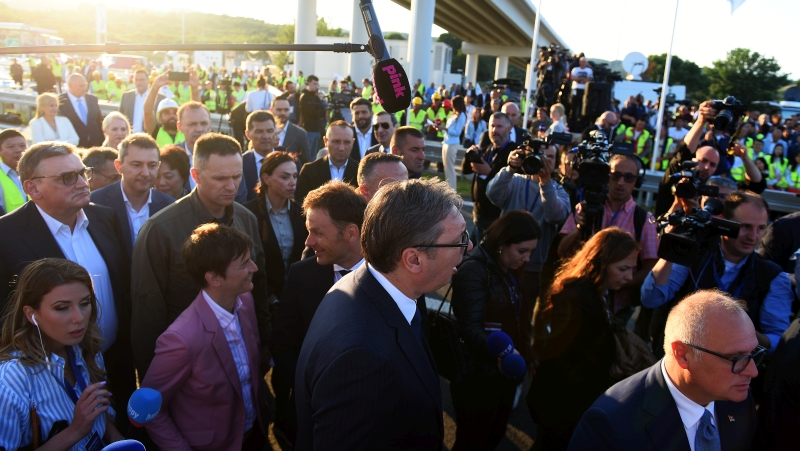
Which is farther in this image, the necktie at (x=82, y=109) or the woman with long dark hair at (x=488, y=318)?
the necktie at (x=82, y=109)

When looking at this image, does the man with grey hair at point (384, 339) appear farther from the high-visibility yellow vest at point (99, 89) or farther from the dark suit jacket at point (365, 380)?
the high-visibility yellow vest at point (99, 89)

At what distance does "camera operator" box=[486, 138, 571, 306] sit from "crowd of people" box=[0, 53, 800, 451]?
3 cm

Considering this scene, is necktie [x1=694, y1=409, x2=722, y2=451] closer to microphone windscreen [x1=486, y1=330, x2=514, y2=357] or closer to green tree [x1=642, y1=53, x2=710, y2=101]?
microphone windscreen [x1=486, y1=330, x2=514, y2=357]

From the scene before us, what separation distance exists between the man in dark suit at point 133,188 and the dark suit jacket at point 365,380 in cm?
259

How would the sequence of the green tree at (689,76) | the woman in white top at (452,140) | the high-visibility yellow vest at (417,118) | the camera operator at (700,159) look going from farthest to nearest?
the green tree at (689,76)
the high-visibility yellow vest at (417,118)
the woman in white top at (452,140)
the camera operator at (700,159)

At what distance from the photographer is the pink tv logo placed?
2.93 m

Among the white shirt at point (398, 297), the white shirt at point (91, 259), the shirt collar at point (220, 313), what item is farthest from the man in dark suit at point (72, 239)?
the white shirt at point (398, 297)

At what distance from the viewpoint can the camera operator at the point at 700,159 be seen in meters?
4.85

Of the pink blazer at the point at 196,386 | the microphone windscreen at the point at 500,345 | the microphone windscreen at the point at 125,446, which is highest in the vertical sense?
the microphone windscreen at the point at 125,446

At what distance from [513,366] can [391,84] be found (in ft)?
5.23

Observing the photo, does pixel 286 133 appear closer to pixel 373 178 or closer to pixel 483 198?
pixel 483 198

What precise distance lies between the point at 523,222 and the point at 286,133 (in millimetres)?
4697

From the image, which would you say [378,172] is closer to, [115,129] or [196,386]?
[196,386]

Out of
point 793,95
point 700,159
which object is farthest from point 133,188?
point 793,95
